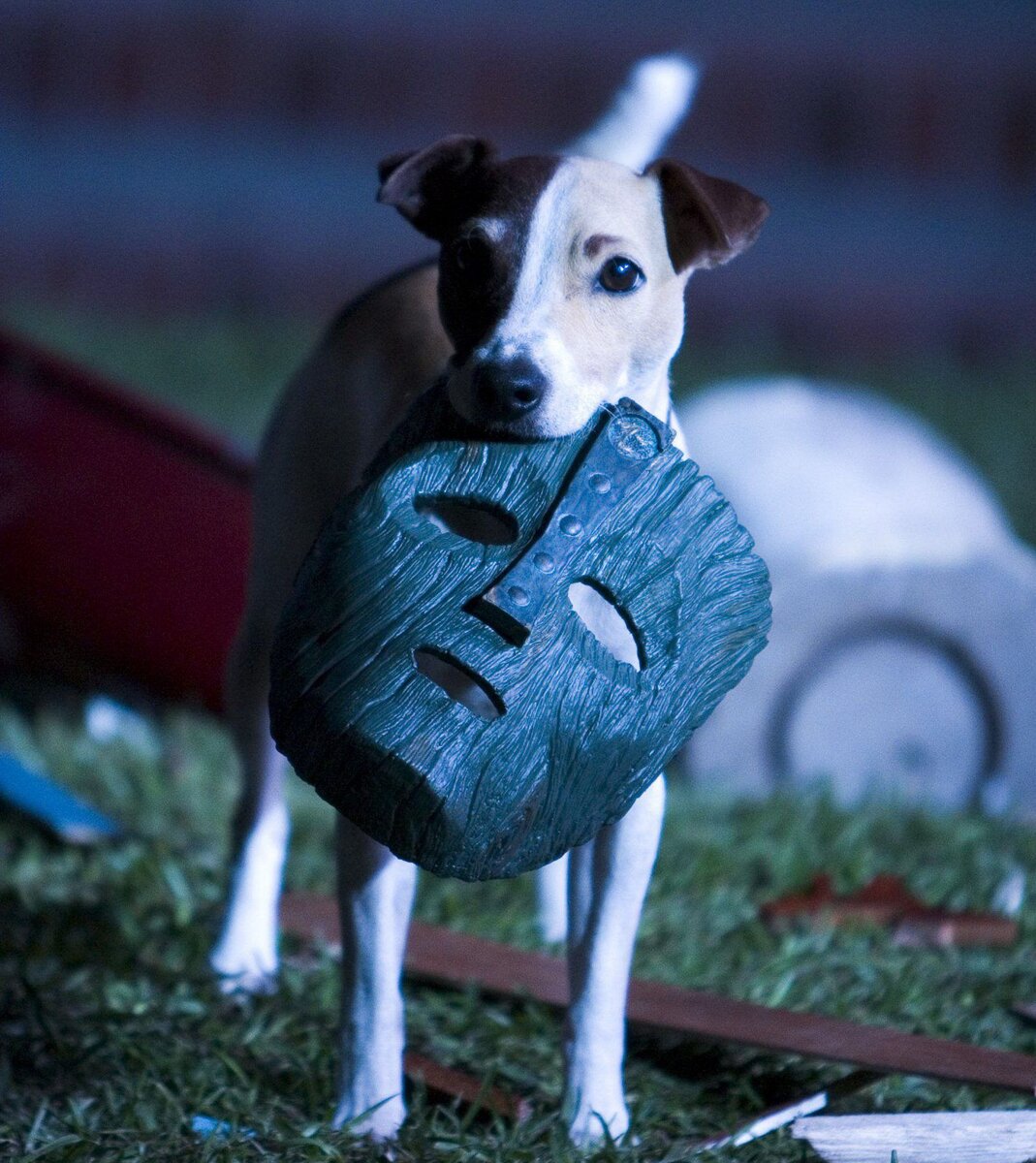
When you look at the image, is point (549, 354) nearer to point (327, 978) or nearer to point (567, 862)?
point (567, 862)

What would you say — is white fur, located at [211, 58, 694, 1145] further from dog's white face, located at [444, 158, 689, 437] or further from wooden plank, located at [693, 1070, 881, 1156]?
wooden plank, located at [693, 1070, 881, 1156]

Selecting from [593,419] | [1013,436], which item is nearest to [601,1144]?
[593,419]

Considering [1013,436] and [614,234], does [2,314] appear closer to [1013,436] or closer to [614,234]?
[1013,436]

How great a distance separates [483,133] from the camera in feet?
32.7

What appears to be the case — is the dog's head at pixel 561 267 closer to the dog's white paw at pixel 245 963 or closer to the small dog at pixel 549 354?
the small dog at pixel 549 354

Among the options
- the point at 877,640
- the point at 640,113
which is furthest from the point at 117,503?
the point at 877,640

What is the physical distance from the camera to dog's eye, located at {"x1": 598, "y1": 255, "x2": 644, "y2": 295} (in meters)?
2.06

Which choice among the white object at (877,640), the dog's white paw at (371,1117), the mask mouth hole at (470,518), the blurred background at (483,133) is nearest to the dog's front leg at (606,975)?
the dog's white paw at (371,1117)

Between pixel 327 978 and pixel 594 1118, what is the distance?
761mm

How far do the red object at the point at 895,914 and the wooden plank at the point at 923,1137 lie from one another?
3.33ft

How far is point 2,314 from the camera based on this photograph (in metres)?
9.30

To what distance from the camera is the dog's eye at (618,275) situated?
2.06 meters

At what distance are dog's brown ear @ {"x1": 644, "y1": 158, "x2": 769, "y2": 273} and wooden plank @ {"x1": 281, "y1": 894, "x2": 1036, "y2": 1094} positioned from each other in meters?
1.15

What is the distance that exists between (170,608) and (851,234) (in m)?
7.03
